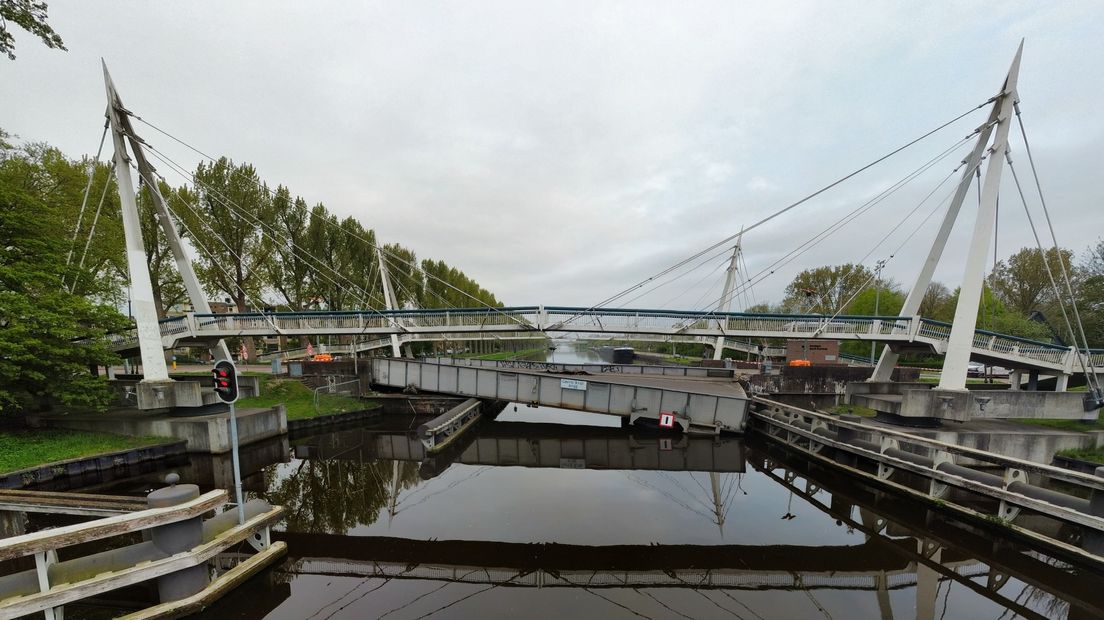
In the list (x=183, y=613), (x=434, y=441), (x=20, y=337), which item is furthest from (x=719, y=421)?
(x=20, y=337)

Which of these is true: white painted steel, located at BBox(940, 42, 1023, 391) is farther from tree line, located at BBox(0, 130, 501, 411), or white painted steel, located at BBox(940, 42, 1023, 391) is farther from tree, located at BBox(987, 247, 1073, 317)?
tree, located at BBox(987, 247, 1073, 317)

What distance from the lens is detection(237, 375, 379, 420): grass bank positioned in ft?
64.1

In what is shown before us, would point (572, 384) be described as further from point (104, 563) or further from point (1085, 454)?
point (1085, 454)

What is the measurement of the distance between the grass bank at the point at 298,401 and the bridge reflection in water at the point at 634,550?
7.18 meters

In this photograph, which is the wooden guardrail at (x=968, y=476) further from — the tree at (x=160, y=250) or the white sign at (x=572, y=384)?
the tree at (x=160, y=250)

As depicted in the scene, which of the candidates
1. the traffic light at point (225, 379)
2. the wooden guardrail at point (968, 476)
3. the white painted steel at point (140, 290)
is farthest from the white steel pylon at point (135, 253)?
the wooden guardrail at point (968, 476)

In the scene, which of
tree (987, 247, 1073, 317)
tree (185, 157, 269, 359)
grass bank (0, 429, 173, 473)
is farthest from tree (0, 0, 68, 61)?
tree (987, 247, 1073, 317)

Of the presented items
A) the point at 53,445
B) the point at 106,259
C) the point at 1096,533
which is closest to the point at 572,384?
the point at 1096,533

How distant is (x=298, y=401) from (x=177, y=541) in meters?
17.3

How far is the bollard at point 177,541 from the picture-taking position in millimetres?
5742

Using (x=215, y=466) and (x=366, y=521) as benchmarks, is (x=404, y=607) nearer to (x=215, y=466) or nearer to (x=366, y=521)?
(x=366, y=521)

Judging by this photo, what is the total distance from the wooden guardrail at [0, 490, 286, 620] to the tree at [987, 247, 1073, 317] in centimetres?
6413

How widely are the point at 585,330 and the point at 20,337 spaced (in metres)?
22.0

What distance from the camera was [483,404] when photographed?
2256cm
